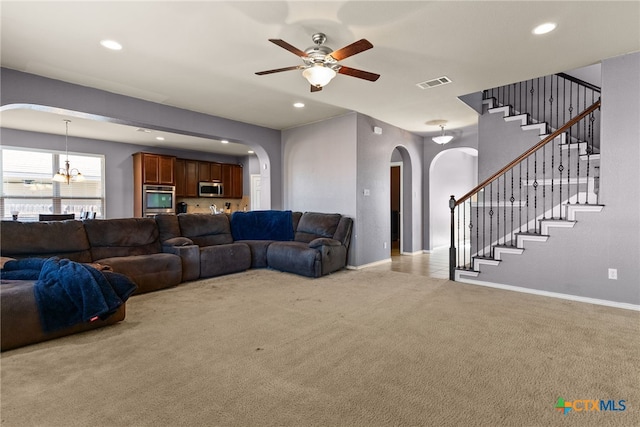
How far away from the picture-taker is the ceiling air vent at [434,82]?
400cm

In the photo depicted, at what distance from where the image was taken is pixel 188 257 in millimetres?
4578

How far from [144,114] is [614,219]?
615 centimetres

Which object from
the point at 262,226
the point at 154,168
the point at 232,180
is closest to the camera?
the point at 262,226

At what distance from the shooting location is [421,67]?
3656 mm

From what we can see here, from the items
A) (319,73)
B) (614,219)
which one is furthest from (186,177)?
(614,219)

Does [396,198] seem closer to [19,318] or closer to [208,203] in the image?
[208,203]

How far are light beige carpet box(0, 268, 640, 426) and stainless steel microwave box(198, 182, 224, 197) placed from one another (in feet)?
19.6

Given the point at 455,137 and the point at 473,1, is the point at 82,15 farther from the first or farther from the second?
the point at 455,137

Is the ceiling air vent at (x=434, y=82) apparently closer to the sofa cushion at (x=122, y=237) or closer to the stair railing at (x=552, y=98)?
the stair railing at (x=552, y=98)

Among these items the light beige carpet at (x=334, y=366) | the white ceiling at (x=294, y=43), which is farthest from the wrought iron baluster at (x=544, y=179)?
the light beige carpet at (x=334, y=366)

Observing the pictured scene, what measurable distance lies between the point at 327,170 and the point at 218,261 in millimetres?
2490

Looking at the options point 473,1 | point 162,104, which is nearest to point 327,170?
point 162,104

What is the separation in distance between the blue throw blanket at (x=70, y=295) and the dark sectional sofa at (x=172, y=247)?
0.29 ft

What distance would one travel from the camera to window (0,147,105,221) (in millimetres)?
6562
